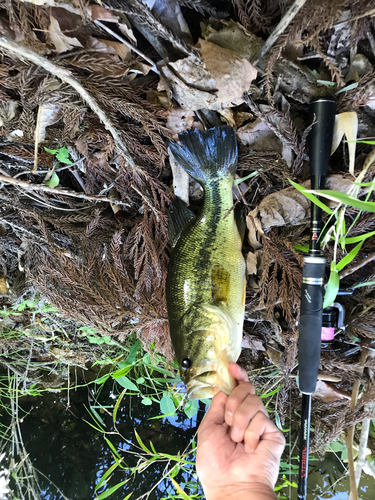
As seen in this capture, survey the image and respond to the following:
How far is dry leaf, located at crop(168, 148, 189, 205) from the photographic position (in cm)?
129

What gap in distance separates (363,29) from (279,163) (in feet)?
1.47

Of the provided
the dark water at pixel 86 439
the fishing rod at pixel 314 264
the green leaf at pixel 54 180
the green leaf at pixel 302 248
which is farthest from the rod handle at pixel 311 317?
the dark water at pixel 86 439

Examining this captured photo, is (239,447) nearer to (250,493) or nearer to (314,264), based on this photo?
(250,493)

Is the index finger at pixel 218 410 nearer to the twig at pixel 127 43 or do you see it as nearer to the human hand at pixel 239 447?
the human hand at pixel 239 447

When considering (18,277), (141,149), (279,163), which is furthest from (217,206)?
(18,277)

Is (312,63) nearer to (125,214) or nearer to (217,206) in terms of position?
(217,206)

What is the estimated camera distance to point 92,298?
1.66m

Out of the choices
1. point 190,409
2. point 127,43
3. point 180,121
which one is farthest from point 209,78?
point 190,409

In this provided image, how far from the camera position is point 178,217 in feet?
4.38

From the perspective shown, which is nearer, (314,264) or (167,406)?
(314,264)

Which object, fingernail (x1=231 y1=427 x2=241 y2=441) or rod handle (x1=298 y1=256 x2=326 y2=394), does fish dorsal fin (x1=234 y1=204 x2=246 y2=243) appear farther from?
fingernail (x1=231 y1=427 x2=241 y2=441)

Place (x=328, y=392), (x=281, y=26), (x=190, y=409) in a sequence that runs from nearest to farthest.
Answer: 1. (x=281, y=26)
2. (x=328, y=392)
3. (x=190, y=409)

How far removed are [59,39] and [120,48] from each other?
0.20 m

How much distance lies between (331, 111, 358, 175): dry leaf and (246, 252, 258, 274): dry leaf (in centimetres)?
51
